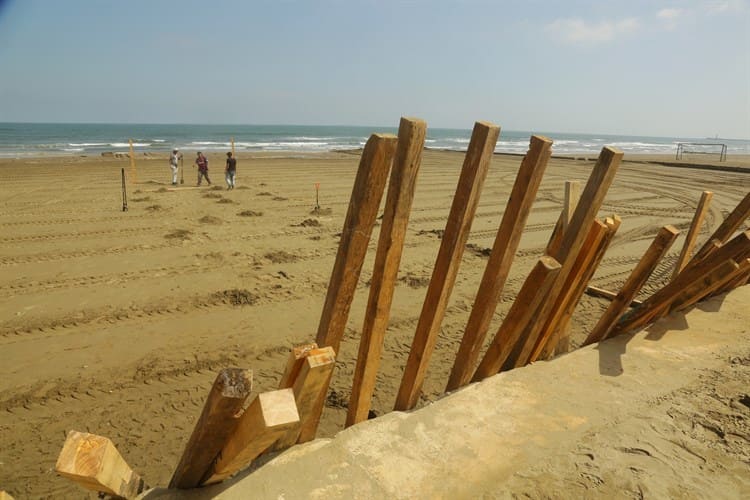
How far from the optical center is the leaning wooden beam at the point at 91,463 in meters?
1.31

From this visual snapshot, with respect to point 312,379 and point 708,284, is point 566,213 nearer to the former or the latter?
point 708,284

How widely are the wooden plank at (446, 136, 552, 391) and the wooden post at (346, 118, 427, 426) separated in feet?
1.82

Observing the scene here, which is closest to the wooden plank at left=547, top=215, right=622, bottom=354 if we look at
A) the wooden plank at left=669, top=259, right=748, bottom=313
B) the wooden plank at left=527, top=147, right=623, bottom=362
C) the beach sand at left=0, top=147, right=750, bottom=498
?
the wooden plank at left=527, top=147, right=623, bottom=362

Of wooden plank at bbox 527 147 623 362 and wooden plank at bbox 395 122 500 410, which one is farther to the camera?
wooden plank at bbox 527 147 623 362

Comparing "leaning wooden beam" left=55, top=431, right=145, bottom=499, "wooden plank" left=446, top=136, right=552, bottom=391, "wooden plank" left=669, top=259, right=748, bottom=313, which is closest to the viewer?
"leaning wooden beam" left=55, top=431, right=145, bottom=499

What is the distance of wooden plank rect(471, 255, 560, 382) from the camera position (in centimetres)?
232

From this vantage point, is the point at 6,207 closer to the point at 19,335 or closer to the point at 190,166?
the point at 19,335

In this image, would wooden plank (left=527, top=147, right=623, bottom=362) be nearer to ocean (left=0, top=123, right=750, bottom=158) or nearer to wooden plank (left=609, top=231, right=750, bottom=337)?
wooden plank (left=609, top=231, right=750, bottom=337)

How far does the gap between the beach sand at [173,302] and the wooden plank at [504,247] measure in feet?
4.77

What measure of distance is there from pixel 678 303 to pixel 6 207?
45.2 feet

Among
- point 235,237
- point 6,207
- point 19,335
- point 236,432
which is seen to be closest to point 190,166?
point 6,207

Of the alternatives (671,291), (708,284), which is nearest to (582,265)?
(671,291)

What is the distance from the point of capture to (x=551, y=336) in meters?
2.94

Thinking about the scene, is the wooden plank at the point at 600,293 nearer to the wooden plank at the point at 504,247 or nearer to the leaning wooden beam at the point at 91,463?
the wooden plank at the point at 504,247
